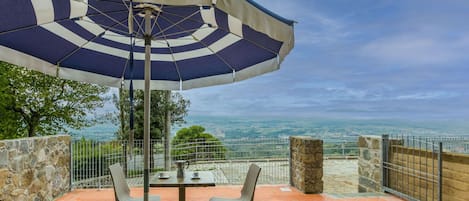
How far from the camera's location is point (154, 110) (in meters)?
10.6

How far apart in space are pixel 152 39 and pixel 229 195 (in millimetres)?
4272

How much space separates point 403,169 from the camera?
5891 mm

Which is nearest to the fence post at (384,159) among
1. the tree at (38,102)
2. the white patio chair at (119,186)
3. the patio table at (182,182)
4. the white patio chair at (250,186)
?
the white patio chair at (250,186)

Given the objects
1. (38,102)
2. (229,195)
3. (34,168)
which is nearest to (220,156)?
(229,195)

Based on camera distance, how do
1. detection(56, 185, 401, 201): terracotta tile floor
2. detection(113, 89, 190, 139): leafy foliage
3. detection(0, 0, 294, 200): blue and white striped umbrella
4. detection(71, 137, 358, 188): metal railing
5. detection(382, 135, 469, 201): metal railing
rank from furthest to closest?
detection(113, 89, 190, 139): leafy foliage → detection(71, 137, 358, 188): metal railing → detection(56, 185, 401, 201): terracotta tile floor → detection(382, 135, 469, 201): metal railing → detection(0, 0, 294, 200): blue and white striped umbrella

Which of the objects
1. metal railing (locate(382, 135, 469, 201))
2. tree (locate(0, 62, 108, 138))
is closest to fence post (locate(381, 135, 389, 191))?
metal railing (locate(382, 135, 469, 201))

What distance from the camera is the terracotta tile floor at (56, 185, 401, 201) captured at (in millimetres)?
6008

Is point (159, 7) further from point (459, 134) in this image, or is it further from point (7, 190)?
point (459, 134)

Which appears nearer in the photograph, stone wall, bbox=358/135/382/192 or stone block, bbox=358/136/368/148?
stone wall, bbox=358/135/382/192

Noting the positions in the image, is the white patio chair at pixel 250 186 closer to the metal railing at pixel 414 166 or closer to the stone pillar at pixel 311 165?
the stone pillar at pixel 311 165

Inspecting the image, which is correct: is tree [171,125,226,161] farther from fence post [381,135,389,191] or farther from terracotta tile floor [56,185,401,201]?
fence post [381,135,389,191]

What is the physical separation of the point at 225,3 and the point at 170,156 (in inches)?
266

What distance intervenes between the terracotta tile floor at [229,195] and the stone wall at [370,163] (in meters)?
0.45

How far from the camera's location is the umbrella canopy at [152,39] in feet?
8.20
